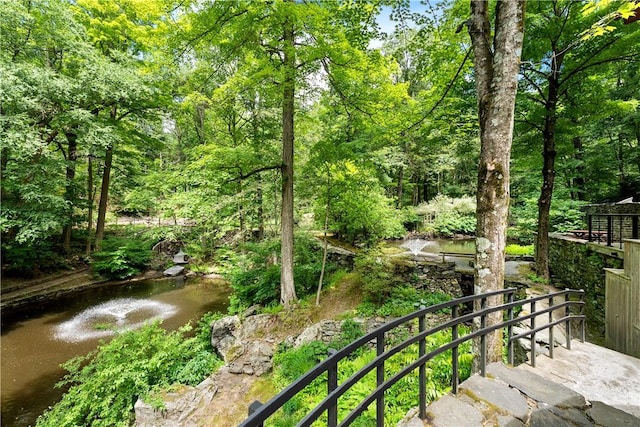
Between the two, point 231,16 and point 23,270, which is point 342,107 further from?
point 23,270

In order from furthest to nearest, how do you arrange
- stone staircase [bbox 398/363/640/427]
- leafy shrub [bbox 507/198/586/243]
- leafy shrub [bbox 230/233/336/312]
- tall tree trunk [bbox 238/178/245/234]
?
leafy shrub [bbox 507/198/586/243], leafy shrub [bbox 230/233/336/312], tall tree trunk [bbox 238/178/245/234], stone staircase [bbox 398/363/640/427]

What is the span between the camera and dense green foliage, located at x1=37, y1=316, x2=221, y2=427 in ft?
15.8

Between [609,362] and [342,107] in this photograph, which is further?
[342,107]

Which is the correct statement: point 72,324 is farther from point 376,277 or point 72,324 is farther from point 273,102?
point 376,277

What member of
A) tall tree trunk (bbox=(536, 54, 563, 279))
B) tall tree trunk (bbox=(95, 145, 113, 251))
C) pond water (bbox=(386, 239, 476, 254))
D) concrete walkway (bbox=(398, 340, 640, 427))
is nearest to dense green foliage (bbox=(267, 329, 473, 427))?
concrete walkway (bbox=(398, 340, 640, 427))

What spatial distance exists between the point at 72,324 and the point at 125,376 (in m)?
6.04

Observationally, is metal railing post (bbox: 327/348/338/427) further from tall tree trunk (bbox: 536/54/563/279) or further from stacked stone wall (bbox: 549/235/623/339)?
tall tree trunk (bbox: 536/54/563/279)

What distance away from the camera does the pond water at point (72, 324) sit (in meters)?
5.80

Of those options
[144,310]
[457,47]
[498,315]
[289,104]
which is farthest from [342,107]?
[144,310]

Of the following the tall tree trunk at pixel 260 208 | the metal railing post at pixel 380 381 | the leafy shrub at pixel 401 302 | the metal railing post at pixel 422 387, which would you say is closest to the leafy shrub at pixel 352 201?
the tall tree trunk at pixel 260 208

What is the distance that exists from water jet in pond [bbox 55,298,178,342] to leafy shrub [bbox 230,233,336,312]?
244 cm

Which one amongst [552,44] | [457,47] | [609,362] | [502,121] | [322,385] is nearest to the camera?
[502,121]

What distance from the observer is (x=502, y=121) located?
2.93 m

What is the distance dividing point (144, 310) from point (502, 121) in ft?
39.6
